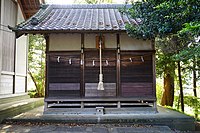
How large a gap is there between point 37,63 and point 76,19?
25.5ft

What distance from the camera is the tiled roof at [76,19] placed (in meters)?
6.60

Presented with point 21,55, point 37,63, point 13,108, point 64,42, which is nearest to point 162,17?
point 64,42

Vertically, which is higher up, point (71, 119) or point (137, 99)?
point (137, 99)

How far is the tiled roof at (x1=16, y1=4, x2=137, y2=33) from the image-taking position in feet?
21.6

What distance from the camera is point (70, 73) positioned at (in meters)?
6.96

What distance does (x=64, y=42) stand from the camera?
7.09 meters

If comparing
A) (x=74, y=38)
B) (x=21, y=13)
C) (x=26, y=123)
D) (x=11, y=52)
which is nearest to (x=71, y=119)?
(x=26, y=123)

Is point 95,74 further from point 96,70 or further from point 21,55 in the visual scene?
point 21,55

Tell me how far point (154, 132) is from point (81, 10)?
20.1 ft

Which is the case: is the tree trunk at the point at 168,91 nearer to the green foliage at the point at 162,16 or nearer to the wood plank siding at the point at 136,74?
the wood plank siding at the point at 136,74

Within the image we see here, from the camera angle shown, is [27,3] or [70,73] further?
[27,3]

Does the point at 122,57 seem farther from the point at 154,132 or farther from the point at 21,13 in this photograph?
the point at 21,13

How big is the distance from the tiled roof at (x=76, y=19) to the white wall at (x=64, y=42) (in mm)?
375

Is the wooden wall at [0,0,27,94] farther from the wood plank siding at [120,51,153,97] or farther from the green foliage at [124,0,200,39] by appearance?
the green foliage at [124,0,200,39]
